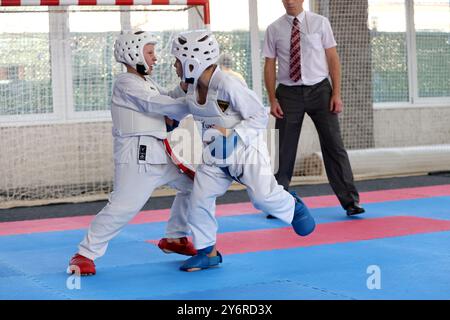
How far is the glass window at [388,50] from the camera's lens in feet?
36.1

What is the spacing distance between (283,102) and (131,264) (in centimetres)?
227

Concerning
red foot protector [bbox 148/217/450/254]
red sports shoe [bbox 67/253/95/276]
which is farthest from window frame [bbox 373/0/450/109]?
red sports shoe [bbox 67/253/95/276]

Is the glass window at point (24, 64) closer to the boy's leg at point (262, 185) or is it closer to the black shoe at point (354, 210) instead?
the black shoe at point (354, 210)

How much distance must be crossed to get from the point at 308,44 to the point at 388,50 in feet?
15.9

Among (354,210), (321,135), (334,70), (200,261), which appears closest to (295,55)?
(334,70)

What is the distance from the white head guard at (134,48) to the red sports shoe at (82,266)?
3.57ft

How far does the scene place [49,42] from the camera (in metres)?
9.12

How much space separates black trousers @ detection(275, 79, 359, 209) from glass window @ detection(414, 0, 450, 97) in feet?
17.3

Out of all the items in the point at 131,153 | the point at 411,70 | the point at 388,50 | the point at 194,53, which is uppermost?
the point at 388,50

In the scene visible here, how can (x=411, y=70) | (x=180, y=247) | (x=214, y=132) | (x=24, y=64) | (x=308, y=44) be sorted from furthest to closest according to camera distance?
(x=411, y=70), (x=24, y=64), (x=308, y=44), (x=180, y=247), (x=214, y=132)

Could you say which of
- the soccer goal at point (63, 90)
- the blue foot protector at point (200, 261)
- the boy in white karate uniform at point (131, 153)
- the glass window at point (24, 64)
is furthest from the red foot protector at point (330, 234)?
the glass window at point (24, 64)

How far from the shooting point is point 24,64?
29.7ft

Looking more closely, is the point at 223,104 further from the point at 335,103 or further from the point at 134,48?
the point at 335,103

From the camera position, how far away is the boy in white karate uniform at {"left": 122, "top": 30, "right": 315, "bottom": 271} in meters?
→ 4.46
